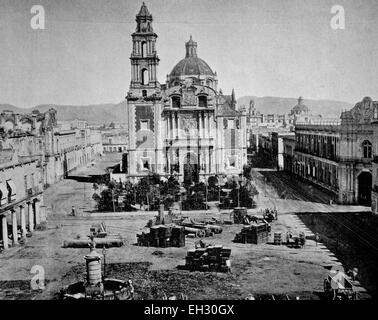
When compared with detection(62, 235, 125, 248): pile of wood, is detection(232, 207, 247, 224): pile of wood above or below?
above

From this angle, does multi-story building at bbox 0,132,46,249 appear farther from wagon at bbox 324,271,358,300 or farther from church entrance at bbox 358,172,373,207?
church entrance at bbox 358,172,373,207

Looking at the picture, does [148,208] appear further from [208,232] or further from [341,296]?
[341,296]

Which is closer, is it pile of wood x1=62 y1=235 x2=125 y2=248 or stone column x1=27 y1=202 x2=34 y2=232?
pile of wood x1=62 y1=235 x2=125 y2=248

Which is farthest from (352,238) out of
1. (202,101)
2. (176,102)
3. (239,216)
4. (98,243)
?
(176,102)

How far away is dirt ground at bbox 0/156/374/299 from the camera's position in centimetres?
1706

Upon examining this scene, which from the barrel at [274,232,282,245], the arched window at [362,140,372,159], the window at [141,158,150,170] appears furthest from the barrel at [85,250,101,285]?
the arched window at [362,140,372,159]

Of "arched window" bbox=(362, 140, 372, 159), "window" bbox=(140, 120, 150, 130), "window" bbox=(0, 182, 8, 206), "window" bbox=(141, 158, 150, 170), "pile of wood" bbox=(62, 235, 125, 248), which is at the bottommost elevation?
"pile of wood" bbox=(62, 235, 125, 248)

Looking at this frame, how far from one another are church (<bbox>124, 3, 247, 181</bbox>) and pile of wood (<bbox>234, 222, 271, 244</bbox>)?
16.0m

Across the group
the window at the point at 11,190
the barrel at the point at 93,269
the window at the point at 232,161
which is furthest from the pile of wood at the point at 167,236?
the window at the point at 232,161

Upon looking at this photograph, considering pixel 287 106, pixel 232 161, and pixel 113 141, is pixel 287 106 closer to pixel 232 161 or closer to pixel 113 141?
pixel 232 161

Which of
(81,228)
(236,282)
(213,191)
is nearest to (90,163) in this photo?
(213,191)

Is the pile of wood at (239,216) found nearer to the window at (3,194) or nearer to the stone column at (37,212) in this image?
the stone column at (37,212)

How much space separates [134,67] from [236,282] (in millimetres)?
23918
